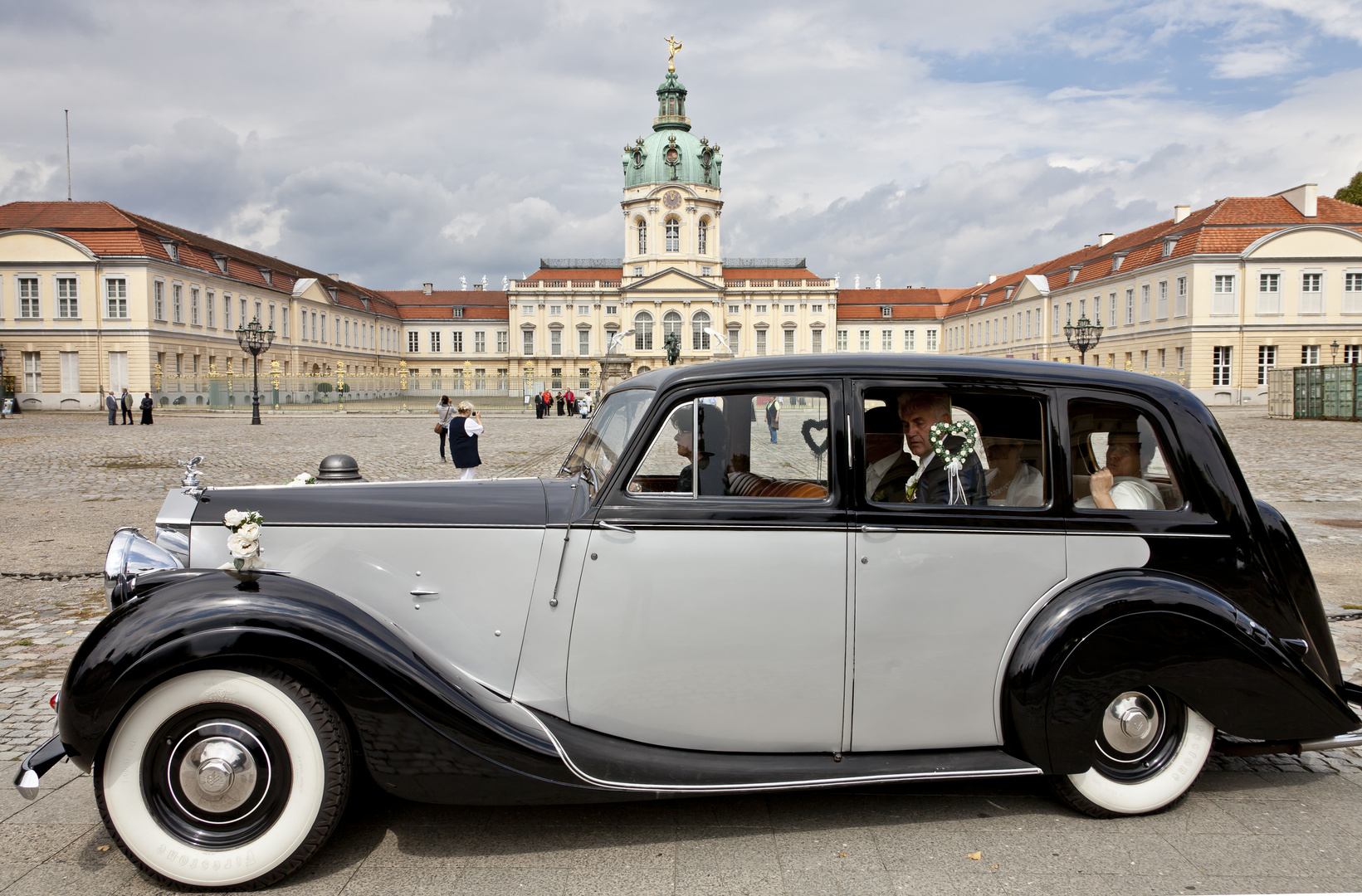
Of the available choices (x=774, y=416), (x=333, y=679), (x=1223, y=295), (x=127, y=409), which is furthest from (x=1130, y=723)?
(x=1223, y=295)

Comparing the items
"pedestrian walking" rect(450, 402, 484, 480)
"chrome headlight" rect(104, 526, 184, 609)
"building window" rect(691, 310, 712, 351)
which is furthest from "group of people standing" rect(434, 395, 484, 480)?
"building window" rect(691, 310, 712, 351)

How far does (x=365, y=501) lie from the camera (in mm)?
3164

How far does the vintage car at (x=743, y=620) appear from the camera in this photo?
9.13ft

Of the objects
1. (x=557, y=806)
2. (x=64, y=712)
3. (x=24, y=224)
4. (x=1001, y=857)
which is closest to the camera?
(x=64, y=712)

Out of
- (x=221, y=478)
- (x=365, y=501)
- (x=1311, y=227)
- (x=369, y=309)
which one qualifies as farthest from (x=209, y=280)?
(x=1311, y=227)

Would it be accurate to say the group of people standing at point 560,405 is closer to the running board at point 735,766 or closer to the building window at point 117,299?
the building window at point 117,299

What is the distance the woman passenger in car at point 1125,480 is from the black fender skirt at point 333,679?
6.82ft

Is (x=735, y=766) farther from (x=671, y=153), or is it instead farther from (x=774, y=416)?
(x=671, y=153)

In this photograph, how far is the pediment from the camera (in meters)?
89.0

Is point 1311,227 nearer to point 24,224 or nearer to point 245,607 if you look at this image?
point 245,607

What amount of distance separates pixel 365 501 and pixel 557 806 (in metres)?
1.40

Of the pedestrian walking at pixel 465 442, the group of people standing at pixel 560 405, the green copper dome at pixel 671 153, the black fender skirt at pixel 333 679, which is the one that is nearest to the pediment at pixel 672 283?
the green copper dome at pixel 671 153

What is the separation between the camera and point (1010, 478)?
330 centimetres

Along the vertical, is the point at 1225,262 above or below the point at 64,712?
above
